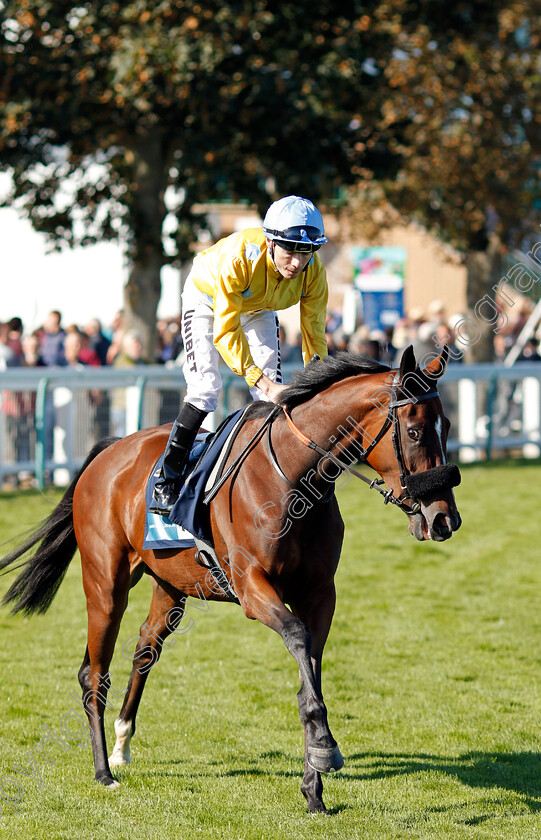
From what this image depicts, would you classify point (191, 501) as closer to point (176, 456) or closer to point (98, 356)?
point (176, 456)

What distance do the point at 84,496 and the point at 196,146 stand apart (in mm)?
9467

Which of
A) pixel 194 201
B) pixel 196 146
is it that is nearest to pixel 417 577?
pixel 196 146

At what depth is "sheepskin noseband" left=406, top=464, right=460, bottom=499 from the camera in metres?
3.64

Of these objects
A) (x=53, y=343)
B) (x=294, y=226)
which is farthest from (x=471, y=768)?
(x=53, y=343)

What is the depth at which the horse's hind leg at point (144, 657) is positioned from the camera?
15.2ft

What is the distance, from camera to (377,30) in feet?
50.3

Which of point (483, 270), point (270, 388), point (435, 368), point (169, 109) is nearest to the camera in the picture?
point (435, 368)

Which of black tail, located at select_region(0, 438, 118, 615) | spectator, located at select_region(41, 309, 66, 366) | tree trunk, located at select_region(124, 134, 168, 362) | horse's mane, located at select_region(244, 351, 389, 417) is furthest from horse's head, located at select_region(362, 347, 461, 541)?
tree trunk, located at select_region(124, 134, 168, 362)

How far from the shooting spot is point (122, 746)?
4.64 meters

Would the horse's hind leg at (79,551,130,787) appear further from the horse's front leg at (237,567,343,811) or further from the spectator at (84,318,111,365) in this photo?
the spectator at (84,318,111,365)

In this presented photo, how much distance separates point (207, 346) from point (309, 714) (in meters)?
1.68

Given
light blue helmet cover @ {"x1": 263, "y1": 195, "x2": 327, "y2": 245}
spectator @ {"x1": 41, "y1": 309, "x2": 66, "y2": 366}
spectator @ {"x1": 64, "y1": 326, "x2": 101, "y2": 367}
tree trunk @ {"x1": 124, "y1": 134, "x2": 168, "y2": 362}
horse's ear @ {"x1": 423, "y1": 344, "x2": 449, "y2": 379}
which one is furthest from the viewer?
tree trunk @ {"x1": 124, "y1": 134, "x2": 168, "y2": 362}

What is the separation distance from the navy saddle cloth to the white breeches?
160mm

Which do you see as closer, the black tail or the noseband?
the noseband
